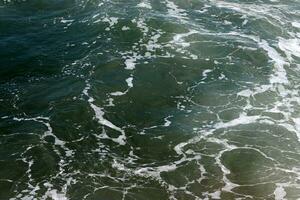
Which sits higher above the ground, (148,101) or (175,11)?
(175,11)

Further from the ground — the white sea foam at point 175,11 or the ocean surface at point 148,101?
the white sea foam at point 175,11

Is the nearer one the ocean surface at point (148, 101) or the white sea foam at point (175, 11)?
the ocean surface at point (148, 101)

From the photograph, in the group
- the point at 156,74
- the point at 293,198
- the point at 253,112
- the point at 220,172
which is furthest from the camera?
the point at 156,74

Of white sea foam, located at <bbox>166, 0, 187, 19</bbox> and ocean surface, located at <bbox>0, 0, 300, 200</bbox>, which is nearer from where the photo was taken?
ocean surface, located at <bbox>0, 0, 300, 200</bbox>

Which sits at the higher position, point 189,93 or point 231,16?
point 231,16

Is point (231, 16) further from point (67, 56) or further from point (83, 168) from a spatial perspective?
point (83, 168)

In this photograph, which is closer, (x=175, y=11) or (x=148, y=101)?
(x=148, y=101)

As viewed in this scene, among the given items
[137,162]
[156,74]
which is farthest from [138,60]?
[137,162]

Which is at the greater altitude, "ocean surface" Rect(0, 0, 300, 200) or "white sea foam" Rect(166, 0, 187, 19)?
"white sea foam" Rect(166, 0, 187, 19)
